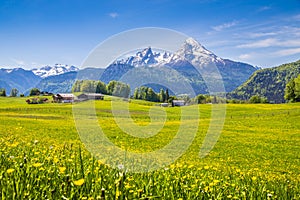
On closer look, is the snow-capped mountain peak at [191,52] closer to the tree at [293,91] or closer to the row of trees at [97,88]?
the row of trees at [97,88]

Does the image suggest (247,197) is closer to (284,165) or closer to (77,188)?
(77,188)

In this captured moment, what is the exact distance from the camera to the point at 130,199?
3498mm

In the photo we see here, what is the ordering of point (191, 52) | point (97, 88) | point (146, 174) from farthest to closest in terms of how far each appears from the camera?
point (97, 88)
point (191, 52)
point (146, 174)

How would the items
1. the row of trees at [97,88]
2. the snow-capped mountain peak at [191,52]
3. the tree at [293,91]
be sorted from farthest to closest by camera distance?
the tree at [293,91] → the row of trees at [97,88] → the snow-capped mountain peak at [191,52]

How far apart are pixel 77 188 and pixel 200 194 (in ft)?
5.51

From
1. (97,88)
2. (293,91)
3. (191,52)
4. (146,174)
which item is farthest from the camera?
(293,91)

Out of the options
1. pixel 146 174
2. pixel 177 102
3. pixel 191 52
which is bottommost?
pixel 177 102

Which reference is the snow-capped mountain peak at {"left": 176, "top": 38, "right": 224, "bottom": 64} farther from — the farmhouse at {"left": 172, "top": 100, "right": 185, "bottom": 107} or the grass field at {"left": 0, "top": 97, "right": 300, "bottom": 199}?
the farmhouse at {"left": 172, "top": 100, "right": 185, "bottom": 107}

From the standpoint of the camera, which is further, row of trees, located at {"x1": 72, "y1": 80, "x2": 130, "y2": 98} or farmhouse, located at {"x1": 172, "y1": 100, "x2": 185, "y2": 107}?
farmhouse, located at {"x1": 172, "y1": 100, "x2": 185, "y2": 107}

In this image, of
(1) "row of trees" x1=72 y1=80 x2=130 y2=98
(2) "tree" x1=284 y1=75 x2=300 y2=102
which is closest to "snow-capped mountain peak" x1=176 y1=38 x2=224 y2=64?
(1) "row of trees" x1=72 y1=80 x2=130 y2=98

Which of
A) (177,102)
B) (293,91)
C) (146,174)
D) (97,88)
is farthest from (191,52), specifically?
(293,91)

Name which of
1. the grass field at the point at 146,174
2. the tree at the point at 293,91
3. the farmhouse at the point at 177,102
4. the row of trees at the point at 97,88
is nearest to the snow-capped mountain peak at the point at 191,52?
the row of trees at the point at 97,88

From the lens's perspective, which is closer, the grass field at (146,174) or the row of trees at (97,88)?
the grass field at (146,174)

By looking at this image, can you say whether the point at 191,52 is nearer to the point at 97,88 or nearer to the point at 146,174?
the point at 146,174
